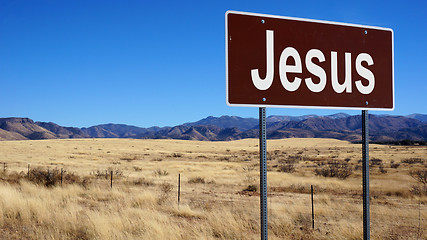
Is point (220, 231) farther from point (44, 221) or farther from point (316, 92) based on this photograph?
point (316, 92)

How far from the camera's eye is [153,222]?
8672 millimetres

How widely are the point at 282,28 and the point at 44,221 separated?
843 centimetres

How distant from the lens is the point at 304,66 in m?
3.79

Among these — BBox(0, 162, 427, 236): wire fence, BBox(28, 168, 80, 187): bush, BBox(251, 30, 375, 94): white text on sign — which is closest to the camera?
BBox(251, 30, 375, 94): white text on sign

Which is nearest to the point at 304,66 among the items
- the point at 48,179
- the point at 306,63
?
the point at 306,63

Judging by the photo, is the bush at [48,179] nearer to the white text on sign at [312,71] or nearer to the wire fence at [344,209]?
the wire fence at [344,209]

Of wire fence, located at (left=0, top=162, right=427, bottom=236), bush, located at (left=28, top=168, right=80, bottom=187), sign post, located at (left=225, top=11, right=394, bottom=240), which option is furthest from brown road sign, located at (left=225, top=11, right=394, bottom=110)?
bush, located at (left=28, top=168, right=80, bottom=187)

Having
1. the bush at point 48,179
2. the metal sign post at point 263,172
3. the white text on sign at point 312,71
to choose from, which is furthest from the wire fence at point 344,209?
the metal sign post at point 263,172

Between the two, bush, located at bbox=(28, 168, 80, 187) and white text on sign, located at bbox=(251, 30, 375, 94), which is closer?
white text on sign, located at bbox=(251, 30, 375, 94)

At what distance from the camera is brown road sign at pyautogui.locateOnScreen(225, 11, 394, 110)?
3520mm

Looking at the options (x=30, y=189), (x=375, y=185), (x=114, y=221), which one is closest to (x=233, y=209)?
(x=114, y=221)

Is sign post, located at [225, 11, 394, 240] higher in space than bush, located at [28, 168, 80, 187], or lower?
higher

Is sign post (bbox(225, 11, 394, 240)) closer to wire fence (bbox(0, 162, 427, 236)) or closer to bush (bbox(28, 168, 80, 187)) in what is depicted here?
wire fence (bbox(0, 162, 427, 236))

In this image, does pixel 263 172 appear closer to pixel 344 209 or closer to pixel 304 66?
pixel 304 66
